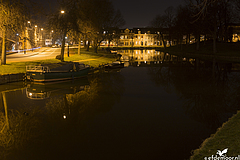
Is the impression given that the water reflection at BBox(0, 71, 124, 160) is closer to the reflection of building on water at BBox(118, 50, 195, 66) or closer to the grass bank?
the grass bank

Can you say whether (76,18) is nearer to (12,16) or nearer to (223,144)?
(12,16)

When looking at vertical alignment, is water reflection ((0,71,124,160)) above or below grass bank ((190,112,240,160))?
below

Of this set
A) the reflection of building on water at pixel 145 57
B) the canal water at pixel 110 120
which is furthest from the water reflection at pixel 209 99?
the reflection of building on water at pixel 145 57

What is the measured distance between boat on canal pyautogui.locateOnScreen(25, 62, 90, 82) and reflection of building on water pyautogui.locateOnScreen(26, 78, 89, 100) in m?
0.66

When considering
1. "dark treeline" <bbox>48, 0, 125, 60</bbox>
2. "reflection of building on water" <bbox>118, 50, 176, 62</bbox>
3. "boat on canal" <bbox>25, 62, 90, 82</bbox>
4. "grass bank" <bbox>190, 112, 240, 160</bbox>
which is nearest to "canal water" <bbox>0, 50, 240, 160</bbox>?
"grass bank" <bbox>190, 112, 240, 160</bbox>

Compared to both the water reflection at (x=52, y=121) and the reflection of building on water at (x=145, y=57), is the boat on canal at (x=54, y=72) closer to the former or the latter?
the water reflection at (x=52, y=121)

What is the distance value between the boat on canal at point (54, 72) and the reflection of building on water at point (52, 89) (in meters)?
0.66

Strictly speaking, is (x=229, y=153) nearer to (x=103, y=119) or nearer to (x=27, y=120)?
(x=103, y=119)

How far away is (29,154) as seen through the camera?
29.3 feet

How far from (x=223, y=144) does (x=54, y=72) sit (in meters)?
20.2

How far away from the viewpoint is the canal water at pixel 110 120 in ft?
30.7

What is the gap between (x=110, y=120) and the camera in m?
13.1

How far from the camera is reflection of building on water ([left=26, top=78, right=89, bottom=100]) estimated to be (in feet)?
63.9

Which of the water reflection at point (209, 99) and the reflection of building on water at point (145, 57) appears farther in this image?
the reflection of building on water at point (145, 57)
